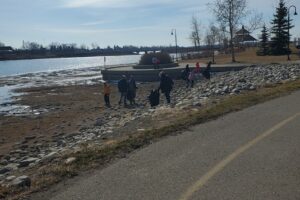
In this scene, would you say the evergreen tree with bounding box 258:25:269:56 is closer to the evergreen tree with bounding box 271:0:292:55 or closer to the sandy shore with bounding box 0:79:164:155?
the evergreen tree with bounding box 271:0:292:55

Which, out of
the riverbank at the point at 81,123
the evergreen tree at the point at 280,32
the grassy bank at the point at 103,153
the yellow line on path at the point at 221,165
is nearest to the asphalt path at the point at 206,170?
the yellow line on path at the point at 221,165

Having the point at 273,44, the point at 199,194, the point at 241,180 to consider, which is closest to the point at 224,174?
the point at 241,180

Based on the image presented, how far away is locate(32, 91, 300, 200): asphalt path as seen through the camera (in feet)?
20.0

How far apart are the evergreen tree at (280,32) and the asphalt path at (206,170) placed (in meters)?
50.2

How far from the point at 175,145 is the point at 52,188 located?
9.83 feet

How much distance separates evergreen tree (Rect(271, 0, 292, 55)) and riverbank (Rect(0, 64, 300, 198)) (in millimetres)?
25980

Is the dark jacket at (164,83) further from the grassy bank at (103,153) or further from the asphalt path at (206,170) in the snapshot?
the asphalt path at (206,170)

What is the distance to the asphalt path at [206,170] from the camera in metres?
6.10

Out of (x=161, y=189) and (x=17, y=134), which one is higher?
(x=161, y=189)

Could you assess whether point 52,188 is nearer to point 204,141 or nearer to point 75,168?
point 75,168

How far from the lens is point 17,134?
19891mm

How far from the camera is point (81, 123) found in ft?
69.3

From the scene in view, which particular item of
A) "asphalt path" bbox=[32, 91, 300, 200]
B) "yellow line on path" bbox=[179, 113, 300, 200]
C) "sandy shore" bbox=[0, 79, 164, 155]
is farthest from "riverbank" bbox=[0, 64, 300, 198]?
"yellow line on path" bbox=[179, 113, 300, 200]

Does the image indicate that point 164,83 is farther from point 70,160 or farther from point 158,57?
point 158,57
